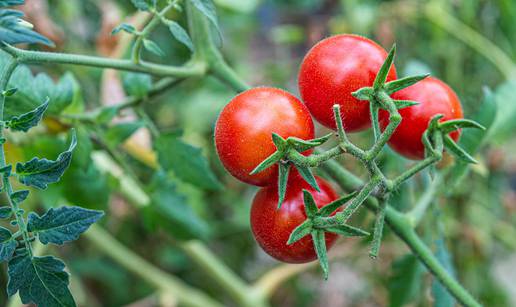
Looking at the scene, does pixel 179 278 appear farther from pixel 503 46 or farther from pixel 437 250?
pixel 503 46

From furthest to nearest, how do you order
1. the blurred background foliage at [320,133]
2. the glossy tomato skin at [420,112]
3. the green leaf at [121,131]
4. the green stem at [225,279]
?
1. the blurred background foliage at [320,133]
2. the green stem at [225,279]
3. the green leaf at [121,131]
4. the glossy tomato skin at [420,112]

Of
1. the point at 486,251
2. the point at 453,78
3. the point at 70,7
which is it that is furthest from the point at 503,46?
the point at 70,7

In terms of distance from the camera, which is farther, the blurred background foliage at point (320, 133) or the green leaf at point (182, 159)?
the blurred background foliage at point (320, 133)

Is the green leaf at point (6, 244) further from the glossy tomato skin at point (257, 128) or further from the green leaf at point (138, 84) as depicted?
the green leaf at point (138, 84)

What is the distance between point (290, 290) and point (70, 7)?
0.78 meters

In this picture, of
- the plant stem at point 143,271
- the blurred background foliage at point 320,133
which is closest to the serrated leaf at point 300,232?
the blurred background foliage at point 320,133

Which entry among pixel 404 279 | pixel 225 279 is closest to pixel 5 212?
pixel 404 279

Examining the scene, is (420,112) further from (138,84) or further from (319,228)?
(138,84)

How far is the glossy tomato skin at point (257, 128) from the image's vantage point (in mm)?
458

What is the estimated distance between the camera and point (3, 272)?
1111 mm

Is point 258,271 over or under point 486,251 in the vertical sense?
under

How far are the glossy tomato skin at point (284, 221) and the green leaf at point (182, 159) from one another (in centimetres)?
17

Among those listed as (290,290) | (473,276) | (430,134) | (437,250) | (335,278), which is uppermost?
(430,134)

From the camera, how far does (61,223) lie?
0.43m
